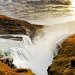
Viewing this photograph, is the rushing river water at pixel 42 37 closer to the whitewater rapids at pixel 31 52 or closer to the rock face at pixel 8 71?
the whitewater rapids at pixel 31 52

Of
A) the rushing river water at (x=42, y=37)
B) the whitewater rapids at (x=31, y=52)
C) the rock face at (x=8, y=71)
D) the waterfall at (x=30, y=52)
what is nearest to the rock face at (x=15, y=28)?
the rushing river water at (x=42, y=37)

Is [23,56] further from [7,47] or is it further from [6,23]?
[6,23]

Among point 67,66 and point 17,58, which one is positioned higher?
point 67,66

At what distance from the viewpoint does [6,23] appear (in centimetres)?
3084

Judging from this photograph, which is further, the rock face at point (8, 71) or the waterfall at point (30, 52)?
the waterfall at point (30, 52)

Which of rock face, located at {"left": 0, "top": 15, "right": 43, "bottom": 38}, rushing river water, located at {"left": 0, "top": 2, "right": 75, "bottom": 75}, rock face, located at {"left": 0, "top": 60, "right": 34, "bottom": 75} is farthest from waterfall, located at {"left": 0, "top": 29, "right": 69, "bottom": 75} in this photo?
rock face, located at {"left": 0, "top": 60, "right": 34, "bottom": 75}

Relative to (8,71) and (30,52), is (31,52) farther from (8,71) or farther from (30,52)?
(8,71)

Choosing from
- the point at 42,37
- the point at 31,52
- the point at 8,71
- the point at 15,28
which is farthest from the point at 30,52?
the point at 8,71

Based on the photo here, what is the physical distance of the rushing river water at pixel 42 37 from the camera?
77.1 ft

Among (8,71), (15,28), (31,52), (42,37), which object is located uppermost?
(8,71)

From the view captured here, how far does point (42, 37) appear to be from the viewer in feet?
103

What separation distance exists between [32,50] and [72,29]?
8.99 metres

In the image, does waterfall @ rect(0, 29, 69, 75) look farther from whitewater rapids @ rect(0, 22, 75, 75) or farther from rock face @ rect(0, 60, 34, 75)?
rock face @ rect(0, 60, 34, 75)

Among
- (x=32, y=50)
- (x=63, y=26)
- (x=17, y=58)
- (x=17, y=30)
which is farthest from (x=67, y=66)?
(x=63, y=26)
